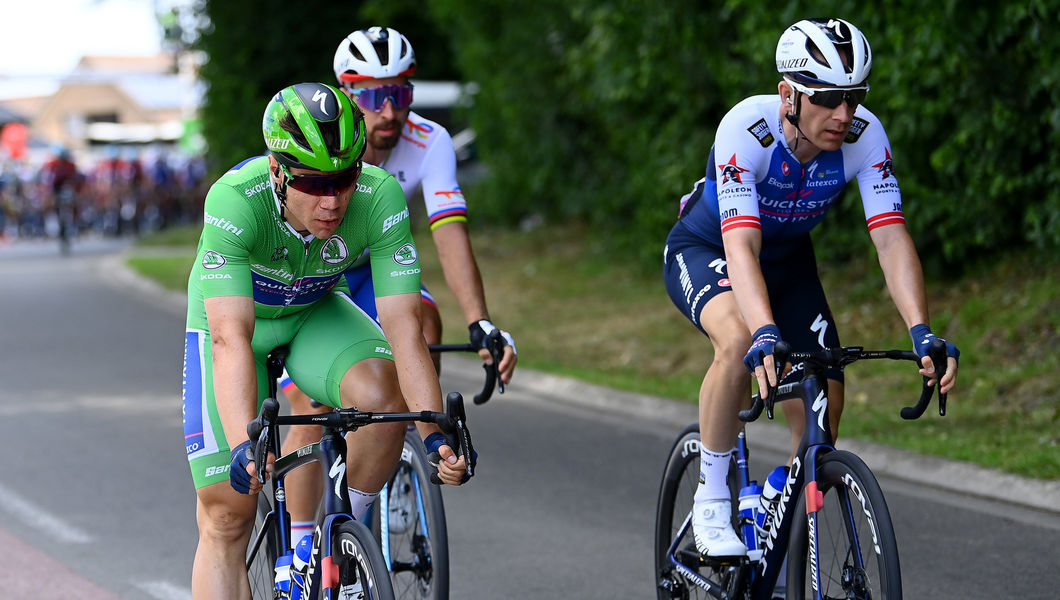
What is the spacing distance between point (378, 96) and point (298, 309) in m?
1.32

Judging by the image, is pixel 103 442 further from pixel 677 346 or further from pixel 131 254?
pixel 131 254

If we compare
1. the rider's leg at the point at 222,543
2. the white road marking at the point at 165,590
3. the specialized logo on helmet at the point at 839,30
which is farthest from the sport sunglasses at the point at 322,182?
the white road marking at the point at 165,590

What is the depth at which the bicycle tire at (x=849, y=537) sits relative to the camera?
3646mm

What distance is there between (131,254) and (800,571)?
20874 millimetres

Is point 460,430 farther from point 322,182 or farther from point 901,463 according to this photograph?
point 901,463

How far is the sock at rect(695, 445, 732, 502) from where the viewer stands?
4477mm

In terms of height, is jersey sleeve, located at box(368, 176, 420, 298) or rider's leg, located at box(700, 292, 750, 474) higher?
jersey sleeve, located at box(368, 176, 420, 298)

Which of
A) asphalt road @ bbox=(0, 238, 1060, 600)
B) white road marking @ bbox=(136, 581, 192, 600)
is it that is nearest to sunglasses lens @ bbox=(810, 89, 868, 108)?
asphalt road @ bbox=(0, 238, 1060, 600)

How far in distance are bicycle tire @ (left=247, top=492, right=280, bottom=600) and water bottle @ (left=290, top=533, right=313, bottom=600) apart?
24 cm

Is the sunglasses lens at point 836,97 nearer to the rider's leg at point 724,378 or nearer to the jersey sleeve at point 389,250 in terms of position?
the rider's leg at point 724,378

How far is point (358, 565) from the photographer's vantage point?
3520 millimetres

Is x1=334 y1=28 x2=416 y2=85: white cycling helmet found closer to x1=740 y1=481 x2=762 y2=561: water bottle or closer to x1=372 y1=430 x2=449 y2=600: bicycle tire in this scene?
x1=372 y1=430 x2=449 y2=600: bicycle tire

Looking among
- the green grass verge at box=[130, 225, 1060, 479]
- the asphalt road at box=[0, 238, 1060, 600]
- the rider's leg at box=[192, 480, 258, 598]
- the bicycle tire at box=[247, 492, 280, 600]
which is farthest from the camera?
the green grass verge at box=[130, 225, 1060, 479]

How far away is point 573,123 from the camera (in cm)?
1739
